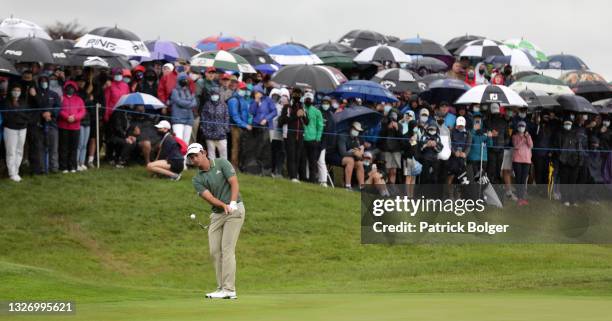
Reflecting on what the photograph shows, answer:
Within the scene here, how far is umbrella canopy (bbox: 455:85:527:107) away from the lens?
29.9m

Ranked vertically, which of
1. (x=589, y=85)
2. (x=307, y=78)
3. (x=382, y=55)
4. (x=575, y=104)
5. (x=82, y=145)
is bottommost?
(x=82, y=145)

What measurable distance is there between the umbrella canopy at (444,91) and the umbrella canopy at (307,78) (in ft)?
9.10

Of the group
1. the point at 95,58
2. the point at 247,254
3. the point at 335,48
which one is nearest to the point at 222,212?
the point at 247,254

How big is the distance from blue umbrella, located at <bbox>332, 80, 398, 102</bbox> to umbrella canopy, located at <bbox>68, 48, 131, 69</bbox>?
5.27 metres

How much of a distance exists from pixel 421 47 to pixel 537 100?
844 centimetres

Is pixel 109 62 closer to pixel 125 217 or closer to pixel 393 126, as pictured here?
pixel 125 217

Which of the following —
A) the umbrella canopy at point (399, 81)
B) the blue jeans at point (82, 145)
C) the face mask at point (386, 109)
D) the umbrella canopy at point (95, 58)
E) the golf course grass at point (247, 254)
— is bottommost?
Result: the golf course grass at point (247, 254)

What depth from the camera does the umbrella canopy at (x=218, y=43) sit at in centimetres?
4256

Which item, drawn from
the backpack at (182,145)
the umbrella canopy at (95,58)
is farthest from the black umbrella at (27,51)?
the backpack at (182,145)

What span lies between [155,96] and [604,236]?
34.1 feet

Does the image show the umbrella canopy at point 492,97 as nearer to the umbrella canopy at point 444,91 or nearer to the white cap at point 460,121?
the white cap at point 460,121

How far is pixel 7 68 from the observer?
24656 mm

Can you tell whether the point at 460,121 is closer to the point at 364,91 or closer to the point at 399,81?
the point at 364,91

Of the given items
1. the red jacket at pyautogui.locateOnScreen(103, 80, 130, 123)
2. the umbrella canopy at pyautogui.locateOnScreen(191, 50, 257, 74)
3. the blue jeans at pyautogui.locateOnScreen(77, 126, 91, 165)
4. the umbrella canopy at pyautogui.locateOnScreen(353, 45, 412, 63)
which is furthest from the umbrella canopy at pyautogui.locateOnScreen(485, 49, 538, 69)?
the blue jeans at pyautogui.locateOnScreen(77, 126, 91, 165)
